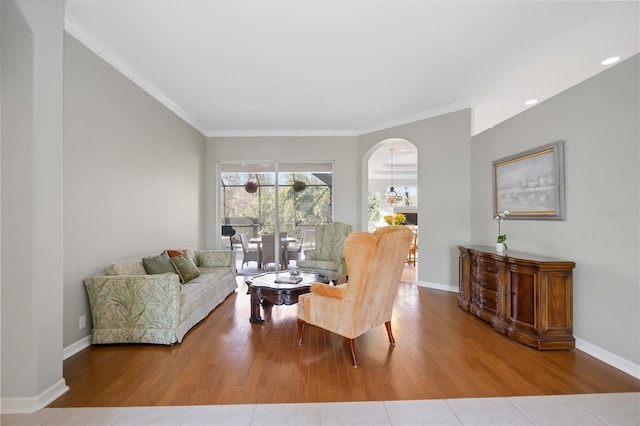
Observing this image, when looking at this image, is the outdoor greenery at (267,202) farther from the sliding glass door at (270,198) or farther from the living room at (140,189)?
the living room at (140,189)

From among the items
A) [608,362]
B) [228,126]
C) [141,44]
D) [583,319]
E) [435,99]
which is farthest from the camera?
[228,126]

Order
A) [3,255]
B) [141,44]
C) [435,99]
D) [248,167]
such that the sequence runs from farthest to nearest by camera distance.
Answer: [248,167], [435,99], [141,44], [3,255]

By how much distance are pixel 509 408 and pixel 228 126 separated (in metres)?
5.84

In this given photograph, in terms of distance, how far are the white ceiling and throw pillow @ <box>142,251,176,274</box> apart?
2252 millimetres

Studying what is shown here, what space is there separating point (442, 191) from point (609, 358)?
118 inches

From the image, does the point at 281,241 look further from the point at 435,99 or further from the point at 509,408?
the point at 509,408

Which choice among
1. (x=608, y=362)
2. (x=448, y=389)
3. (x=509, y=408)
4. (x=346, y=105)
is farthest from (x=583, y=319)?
(x=346, y=105)

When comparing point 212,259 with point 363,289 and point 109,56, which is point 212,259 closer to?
point 109,56

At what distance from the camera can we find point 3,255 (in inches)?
72.8

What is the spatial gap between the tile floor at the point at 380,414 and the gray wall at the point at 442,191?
2.90 metres

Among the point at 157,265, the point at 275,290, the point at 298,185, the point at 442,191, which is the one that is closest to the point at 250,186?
the point at 298,185

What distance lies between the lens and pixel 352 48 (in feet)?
10.1

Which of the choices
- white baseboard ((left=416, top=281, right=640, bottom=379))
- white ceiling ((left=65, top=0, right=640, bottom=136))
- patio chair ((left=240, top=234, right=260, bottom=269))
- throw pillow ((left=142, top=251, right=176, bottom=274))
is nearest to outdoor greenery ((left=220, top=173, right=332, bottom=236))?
patio chair ((left=240, top=234, right=260, bottom=269))

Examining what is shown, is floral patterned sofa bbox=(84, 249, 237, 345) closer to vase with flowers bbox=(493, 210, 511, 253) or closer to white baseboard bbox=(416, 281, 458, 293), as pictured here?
vase with flowers bbox=(493, 210, 511, 253)
